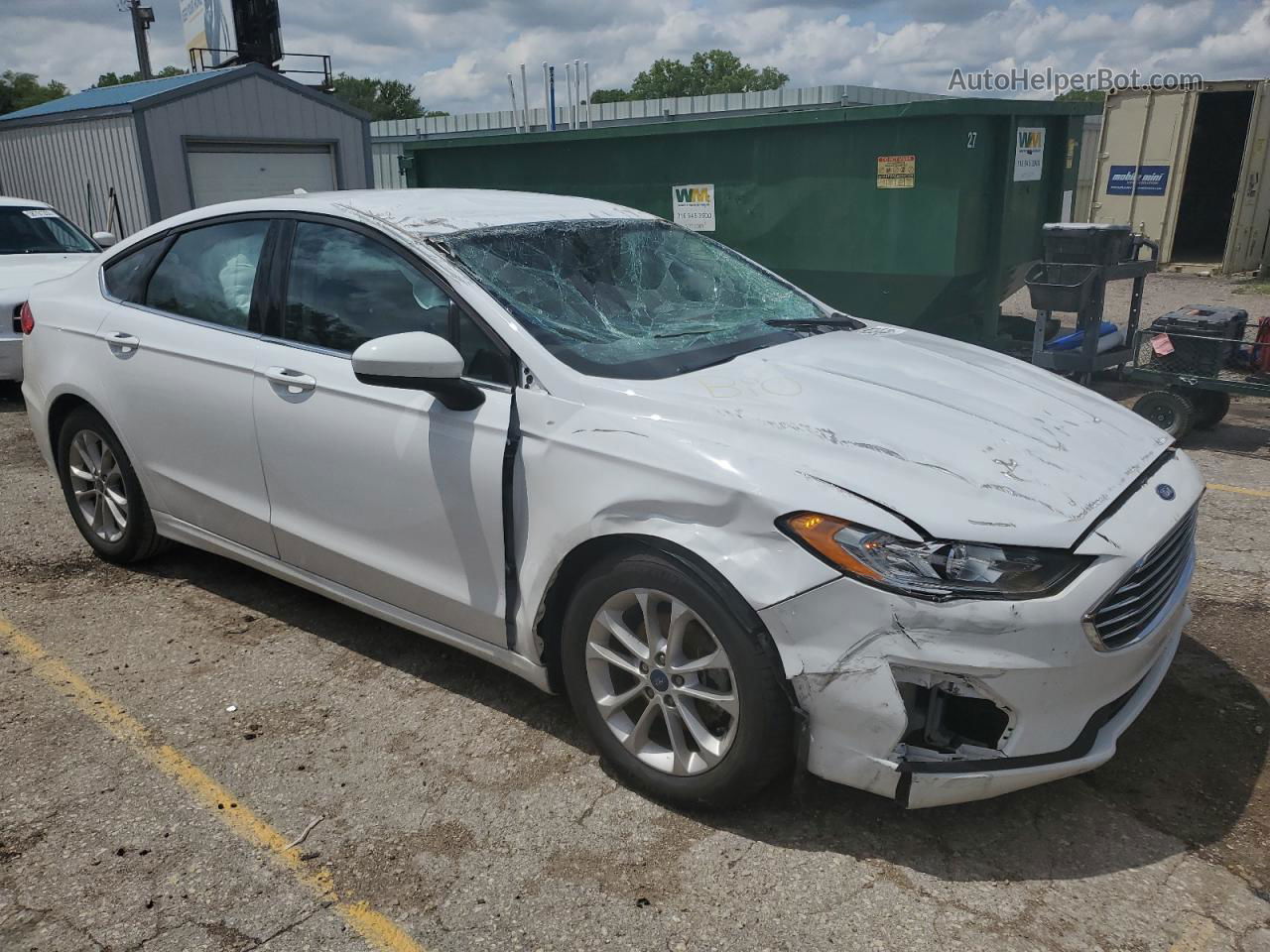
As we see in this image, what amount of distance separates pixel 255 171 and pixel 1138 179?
1388 cm

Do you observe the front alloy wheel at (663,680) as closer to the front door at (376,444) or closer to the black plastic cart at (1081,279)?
the front door at (376,444)

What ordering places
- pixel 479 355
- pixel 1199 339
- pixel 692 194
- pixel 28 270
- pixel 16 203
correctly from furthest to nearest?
1. pixel 16 203
2. pixel 692 194
3. pixel 28 270
4. pixel 1199 339
5. pixel 479 355

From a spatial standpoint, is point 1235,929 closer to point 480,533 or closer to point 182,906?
point 480,533

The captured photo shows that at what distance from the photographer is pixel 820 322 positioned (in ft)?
12.1

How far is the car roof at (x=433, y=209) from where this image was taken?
336cm

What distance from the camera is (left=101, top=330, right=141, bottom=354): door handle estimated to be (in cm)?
400

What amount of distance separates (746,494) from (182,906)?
1.68 meters

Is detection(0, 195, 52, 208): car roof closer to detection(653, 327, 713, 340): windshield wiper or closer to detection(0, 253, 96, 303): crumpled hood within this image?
detection(0, 253, 96, 303): crumpled hood

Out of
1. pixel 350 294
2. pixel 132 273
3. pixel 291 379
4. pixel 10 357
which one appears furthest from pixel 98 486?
pixel 10 357

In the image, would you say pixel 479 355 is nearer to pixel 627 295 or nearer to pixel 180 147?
pixel 627 295

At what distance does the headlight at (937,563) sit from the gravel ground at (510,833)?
0.65m

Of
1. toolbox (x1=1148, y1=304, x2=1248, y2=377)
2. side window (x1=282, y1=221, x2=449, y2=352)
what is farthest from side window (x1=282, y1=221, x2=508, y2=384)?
toolbox (x1=1148, y1=304, x2=1248, y2=377)

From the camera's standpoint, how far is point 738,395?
279 cm

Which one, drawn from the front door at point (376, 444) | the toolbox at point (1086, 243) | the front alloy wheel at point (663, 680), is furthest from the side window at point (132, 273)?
the toolbox at point (1086, 243)
